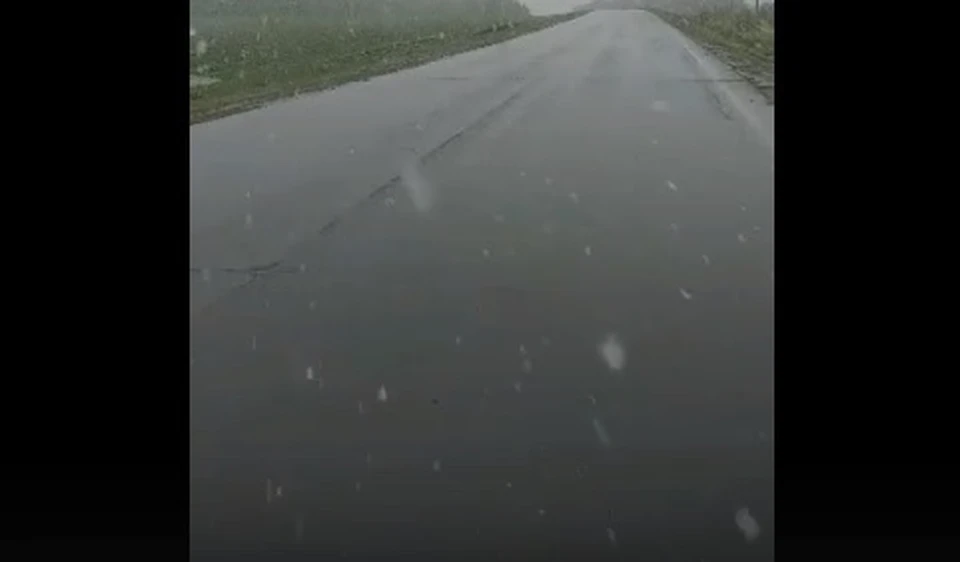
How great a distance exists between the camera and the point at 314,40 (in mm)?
36969

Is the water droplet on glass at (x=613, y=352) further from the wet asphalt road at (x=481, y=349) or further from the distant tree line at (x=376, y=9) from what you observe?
the distant tree line at (x=376, y=9)

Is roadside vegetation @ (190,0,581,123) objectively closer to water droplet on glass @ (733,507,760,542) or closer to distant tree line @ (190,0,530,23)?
distant tree line @ (190,0,530,23)

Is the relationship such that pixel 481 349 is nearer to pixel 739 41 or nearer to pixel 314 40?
pixel 739 41

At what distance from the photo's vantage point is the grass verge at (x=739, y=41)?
1925 centimetres

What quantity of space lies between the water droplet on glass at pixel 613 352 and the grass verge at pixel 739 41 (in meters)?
A: 7.58

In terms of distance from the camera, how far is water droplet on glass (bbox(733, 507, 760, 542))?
177 inches

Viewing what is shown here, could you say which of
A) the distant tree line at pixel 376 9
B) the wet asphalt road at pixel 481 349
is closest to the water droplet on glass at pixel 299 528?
the wet asphalt road at pixel 481 349

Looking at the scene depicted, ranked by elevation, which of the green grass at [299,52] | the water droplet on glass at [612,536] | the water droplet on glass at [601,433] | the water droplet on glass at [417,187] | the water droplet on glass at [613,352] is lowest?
the green grass at [299,52]

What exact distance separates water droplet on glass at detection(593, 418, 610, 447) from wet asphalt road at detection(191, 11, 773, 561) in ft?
0.05

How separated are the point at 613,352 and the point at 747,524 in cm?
225

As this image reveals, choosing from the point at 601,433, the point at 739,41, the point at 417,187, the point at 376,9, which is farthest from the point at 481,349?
the point at 376,9
